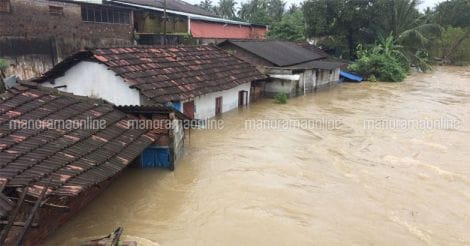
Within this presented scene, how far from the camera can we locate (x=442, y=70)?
1522 inches

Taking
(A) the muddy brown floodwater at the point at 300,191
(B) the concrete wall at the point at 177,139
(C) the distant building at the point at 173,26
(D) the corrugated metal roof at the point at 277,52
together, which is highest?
(C) the distant building at the point at 173,26

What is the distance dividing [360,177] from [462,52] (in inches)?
1620

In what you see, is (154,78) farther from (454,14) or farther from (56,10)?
(454,14)


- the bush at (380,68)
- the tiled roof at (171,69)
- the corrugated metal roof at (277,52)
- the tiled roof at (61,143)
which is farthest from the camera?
the bush at (380,68)

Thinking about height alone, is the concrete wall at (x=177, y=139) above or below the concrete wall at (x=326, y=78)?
below

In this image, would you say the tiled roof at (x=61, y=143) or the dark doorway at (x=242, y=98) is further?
the dark doorway at (x=242, y=98)

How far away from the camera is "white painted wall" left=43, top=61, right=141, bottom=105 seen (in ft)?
41.2

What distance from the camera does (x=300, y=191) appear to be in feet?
32.2

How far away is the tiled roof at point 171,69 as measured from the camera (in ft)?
41.6

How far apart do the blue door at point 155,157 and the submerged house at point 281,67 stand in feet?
39.5
